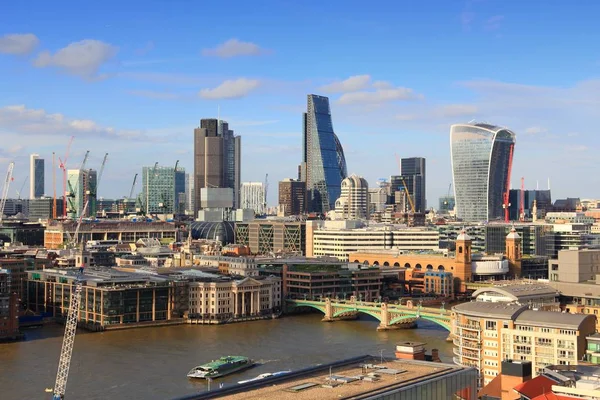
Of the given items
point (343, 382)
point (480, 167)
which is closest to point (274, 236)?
point (480, 167)

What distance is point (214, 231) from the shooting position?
11319 centimetres

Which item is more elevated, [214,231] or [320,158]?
[320,158]

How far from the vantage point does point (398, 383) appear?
19672mm

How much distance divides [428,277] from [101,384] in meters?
37.5

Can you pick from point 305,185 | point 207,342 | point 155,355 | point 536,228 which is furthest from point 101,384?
point 305,185

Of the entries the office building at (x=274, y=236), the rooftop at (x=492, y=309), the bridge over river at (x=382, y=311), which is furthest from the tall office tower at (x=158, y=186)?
the rooftop at (x=492, y=309)

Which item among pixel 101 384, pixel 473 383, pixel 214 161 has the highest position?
pixel 214 161

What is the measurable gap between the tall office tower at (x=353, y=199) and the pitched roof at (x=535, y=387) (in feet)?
428

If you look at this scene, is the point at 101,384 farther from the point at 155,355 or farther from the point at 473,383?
the point at 473,383

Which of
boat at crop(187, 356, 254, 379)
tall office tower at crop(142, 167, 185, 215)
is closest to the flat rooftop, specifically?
boat at crop(187, 356, 254, 379)

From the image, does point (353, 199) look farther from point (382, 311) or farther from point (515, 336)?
point (515, 336)

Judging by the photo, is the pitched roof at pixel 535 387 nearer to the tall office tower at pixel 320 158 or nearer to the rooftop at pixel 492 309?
the rooftop at pixel 492 309

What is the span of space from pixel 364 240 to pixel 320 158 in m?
88.7

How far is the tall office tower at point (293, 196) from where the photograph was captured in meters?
182
